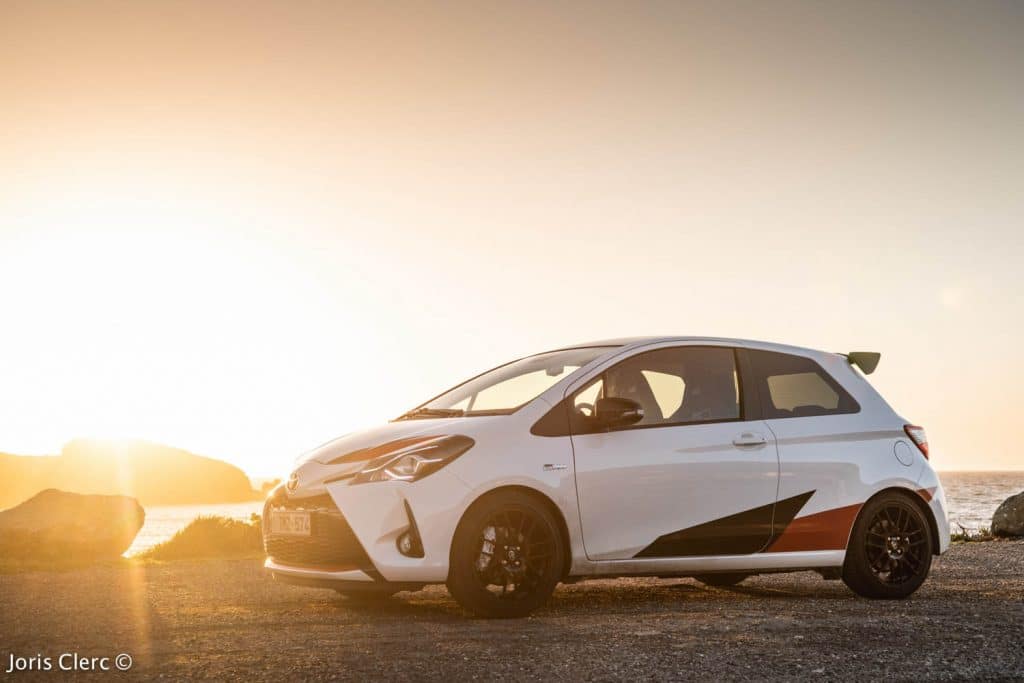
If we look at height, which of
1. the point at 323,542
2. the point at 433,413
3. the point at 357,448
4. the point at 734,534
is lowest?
the point at 734,534

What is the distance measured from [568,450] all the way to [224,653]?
248 centimetres

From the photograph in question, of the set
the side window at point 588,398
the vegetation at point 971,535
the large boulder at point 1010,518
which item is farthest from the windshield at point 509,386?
the large boulder at point 1010,518

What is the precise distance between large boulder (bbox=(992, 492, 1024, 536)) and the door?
931 cm

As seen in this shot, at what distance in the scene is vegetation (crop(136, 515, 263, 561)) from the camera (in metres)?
14.2

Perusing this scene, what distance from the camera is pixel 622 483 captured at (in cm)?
694

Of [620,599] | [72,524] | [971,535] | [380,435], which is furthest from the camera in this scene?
[72,524]

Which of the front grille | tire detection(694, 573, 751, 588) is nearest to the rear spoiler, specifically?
tire detection(694, 573, 751, 588)

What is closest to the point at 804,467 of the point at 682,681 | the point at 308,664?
the point at 682,681

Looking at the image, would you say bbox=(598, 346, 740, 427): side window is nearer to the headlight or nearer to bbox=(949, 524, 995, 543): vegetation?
the headlight

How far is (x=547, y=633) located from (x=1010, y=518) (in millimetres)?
11570

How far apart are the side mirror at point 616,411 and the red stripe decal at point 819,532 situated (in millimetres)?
1565

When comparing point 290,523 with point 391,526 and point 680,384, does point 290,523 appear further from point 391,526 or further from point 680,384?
point 680,384

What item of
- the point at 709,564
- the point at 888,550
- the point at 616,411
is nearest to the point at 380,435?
the point at 616,411

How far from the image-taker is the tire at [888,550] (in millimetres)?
7789
